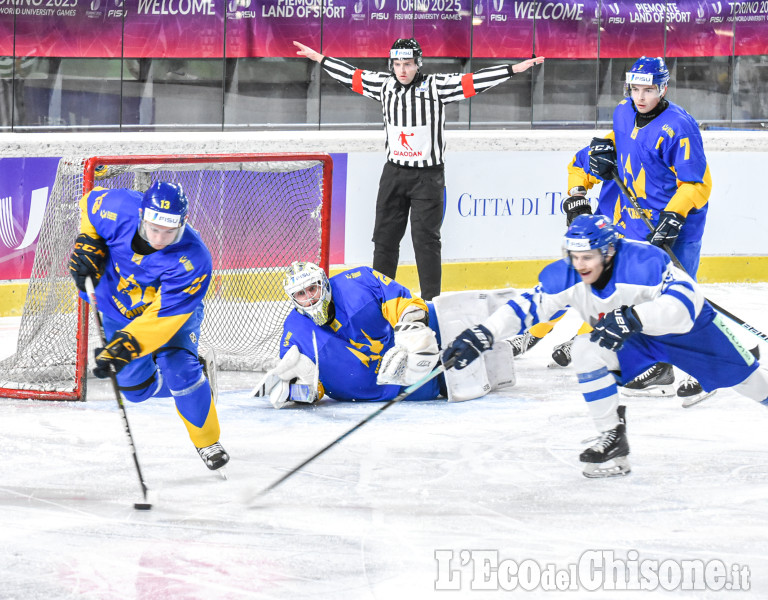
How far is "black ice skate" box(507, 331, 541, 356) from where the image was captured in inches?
186

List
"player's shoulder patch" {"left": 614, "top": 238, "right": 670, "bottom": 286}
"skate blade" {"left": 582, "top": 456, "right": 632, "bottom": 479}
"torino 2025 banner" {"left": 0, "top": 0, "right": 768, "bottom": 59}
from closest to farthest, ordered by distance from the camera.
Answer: "player's shoulder patch" {"left": 614, "top": 238, "right": 670, "bottom": 286}, "skate blade" {"left": 582, "top": 456, "right": 632, "bottom": 479}, "torino 2025 banner" {"left": 0, "top": 0, "right": 768, "bottom": 59}

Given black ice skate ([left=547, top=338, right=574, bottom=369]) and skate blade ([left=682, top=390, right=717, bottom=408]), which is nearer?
skate blade ([left=682, top=390, right=717, bottom=408])

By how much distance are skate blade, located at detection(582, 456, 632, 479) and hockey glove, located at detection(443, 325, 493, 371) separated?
535 millimetres

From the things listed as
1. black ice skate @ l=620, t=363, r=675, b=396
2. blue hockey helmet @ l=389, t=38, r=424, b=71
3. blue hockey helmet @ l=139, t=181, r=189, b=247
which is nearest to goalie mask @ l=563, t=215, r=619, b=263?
blue hockey helmet @ l=139, t=181, r=189, b=247

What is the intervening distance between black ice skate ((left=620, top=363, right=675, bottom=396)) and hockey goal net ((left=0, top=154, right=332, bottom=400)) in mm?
Result: 1316

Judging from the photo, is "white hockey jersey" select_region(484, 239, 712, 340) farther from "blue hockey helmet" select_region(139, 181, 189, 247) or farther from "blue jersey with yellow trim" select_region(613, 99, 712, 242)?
"blue jersey with yellow trim" select_region(613, 99, 712, 242)

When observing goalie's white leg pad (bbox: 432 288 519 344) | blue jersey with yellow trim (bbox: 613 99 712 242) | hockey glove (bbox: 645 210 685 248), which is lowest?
goalie's white leg pad (bbox: 432 288 519 344)

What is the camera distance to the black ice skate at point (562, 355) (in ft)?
16.0

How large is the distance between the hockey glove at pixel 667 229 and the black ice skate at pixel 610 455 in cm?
98

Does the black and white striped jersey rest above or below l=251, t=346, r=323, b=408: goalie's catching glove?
above

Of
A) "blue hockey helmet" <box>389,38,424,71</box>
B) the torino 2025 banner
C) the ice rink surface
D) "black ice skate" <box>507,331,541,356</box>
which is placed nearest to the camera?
the ice rink surface

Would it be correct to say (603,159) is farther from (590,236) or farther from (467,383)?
(590,236)

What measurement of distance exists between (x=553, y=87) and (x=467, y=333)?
529cm

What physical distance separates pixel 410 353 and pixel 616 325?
103 centimetres
